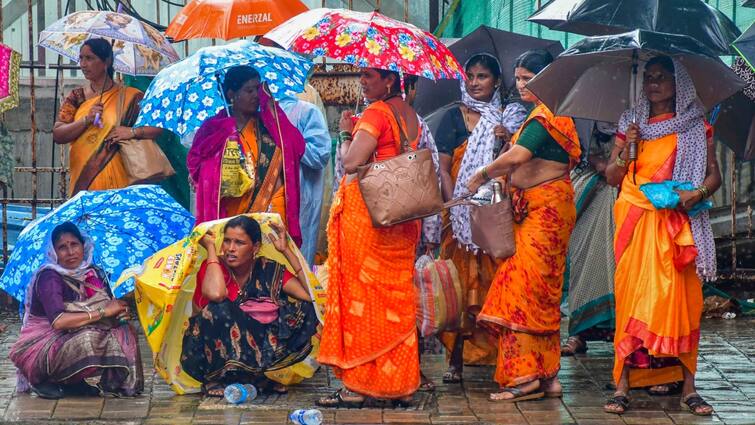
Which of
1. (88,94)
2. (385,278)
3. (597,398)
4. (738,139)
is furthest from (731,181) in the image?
(88,94)

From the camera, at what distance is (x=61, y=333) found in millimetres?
6984

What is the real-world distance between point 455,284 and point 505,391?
650mm

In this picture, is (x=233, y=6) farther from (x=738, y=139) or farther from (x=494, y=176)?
(x=738, y=139)

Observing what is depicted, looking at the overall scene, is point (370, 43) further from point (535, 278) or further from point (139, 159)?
point (139, 159)

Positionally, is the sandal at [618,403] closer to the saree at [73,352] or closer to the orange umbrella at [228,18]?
the saree at [73,352]

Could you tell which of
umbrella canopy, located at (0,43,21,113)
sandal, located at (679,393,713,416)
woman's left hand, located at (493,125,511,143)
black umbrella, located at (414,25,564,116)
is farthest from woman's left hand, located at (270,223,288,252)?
umbrella canopy, located at (0,43,21,113)

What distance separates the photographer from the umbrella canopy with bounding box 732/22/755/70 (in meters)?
6.33

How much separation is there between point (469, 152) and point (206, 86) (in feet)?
5.16

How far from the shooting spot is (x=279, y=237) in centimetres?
708

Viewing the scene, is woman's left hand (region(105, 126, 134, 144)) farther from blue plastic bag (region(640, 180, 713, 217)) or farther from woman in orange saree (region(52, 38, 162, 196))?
blue plastic bag (region(640, 180, 713, 217))

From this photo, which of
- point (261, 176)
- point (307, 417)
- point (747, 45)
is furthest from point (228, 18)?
point (747, 45)

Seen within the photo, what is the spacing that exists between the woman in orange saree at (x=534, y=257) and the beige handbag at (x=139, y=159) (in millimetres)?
2495

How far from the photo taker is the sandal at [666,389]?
711cm

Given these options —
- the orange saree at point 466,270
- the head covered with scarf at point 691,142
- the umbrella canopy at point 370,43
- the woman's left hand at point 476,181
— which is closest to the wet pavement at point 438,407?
the orange saree at point 466,270
